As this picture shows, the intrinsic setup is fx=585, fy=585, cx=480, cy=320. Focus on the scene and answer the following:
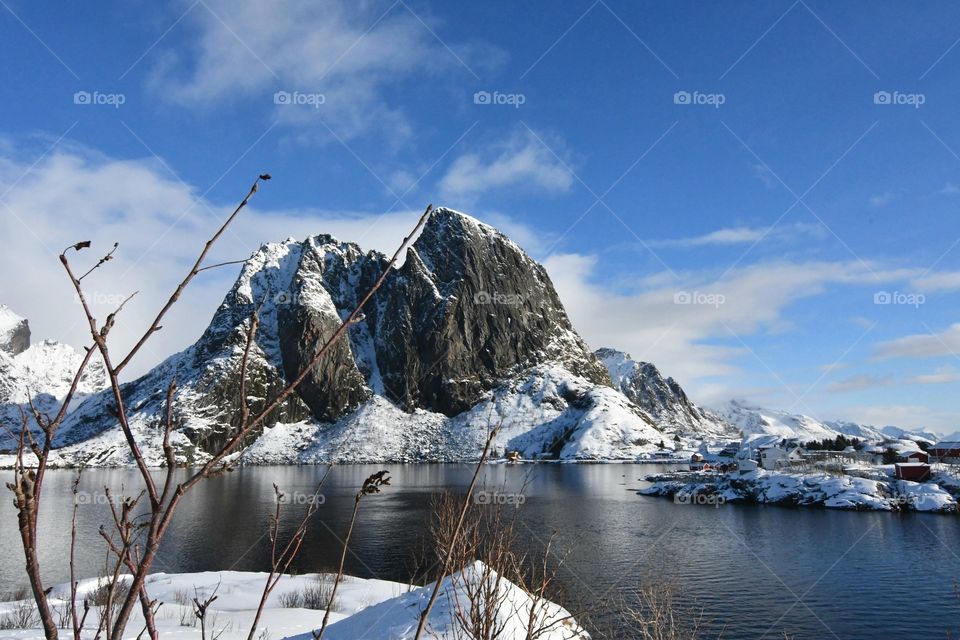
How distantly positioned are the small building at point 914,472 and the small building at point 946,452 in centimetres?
1617

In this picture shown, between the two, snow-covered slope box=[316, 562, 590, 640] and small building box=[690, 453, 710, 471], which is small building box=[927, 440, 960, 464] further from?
→ snow-covered slope box=[316, 562, 590, 640]

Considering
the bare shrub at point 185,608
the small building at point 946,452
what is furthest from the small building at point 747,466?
the bare shrub at point 185,608

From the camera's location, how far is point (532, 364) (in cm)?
19900

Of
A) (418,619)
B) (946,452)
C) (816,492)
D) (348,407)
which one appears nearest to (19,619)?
(418,619)

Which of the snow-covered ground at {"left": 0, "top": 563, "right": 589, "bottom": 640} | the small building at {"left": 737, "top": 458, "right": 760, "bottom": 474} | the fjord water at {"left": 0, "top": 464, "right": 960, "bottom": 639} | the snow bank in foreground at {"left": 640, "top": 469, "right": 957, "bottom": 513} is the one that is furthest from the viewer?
the small building at {"left": 737, "top": 458, "right": 760, "bottom": 474}

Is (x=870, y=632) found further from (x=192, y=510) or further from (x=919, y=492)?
(x=192, y=510)

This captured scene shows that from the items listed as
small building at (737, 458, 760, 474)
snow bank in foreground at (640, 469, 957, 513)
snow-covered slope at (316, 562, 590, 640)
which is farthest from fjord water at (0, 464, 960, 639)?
small building at (737, 458, 760, 474)

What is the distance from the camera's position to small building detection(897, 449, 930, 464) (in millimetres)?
73031

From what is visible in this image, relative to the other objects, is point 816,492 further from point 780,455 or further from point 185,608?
point 185,608

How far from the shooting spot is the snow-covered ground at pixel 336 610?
1069 centimetres

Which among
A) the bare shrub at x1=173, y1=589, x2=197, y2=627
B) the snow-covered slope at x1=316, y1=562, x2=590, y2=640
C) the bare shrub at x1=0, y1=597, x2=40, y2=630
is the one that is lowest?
the bare shrub at x1=173, y1=589, x2=197, y2=627

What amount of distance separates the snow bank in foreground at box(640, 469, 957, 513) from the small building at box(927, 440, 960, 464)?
77.6 ft

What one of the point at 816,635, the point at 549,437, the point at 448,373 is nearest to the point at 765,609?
the point at 816,635

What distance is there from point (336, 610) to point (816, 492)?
186ft
